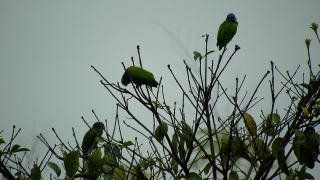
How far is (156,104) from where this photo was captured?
2.13 m

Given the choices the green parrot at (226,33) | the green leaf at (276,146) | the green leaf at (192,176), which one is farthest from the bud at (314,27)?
the green leaf at (192,176)

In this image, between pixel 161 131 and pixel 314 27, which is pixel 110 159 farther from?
pixel 314 27

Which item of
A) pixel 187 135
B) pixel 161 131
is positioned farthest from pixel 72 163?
pixel 187 135

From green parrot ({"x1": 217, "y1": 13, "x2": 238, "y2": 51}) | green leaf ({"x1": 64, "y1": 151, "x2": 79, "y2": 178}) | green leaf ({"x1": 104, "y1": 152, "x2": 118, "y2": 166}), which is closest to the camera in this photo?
green leaf ({"x1": 64, "y1": 151, "x2": 79, "y2": 178})

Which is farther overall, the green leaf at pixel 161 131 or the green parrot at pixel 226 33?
the green parrot at pixel 226 33

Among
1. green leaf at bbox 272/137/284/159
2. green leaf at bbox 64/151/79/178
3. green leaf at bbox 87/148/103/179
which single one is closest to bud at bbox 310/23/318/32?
green leaf at bbox 272/137/284/159

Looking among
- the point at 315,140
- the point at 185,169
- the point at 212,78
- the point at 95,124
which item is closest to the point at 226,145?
the point at 185,169

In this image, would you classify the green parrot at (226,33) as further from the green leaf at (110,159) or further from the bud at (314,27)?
the green leaf at (110,159)

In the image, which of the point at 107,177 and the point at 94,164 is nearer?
the point at 94,164

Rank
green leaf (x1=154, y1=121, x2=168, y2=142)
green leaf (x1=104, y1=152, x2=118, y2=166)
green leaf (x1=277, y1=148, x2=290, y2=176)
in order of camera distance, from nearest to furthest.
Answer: green leaf (x1=277, y1=148, x2=290, y2=176), green leaf (x1=154, y1=121, x2=168, y2=142), green leaf (x1=104, y1=152, x2=118, y2=166)

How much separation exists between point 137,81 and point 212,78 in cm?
99

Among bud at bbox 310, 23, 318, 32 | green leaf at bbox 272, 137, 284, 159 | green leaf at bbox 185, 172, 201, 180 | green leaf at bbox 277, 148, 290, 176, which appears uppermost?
bud at bbox 310, 23, 318, 32

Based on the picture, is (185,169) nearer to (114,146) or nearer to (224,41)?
(114,146)

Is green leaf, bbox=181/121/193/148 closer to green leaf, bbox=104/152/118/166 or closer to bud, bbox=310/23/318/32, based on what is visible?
green leaf, bbox=104/152/118/166
